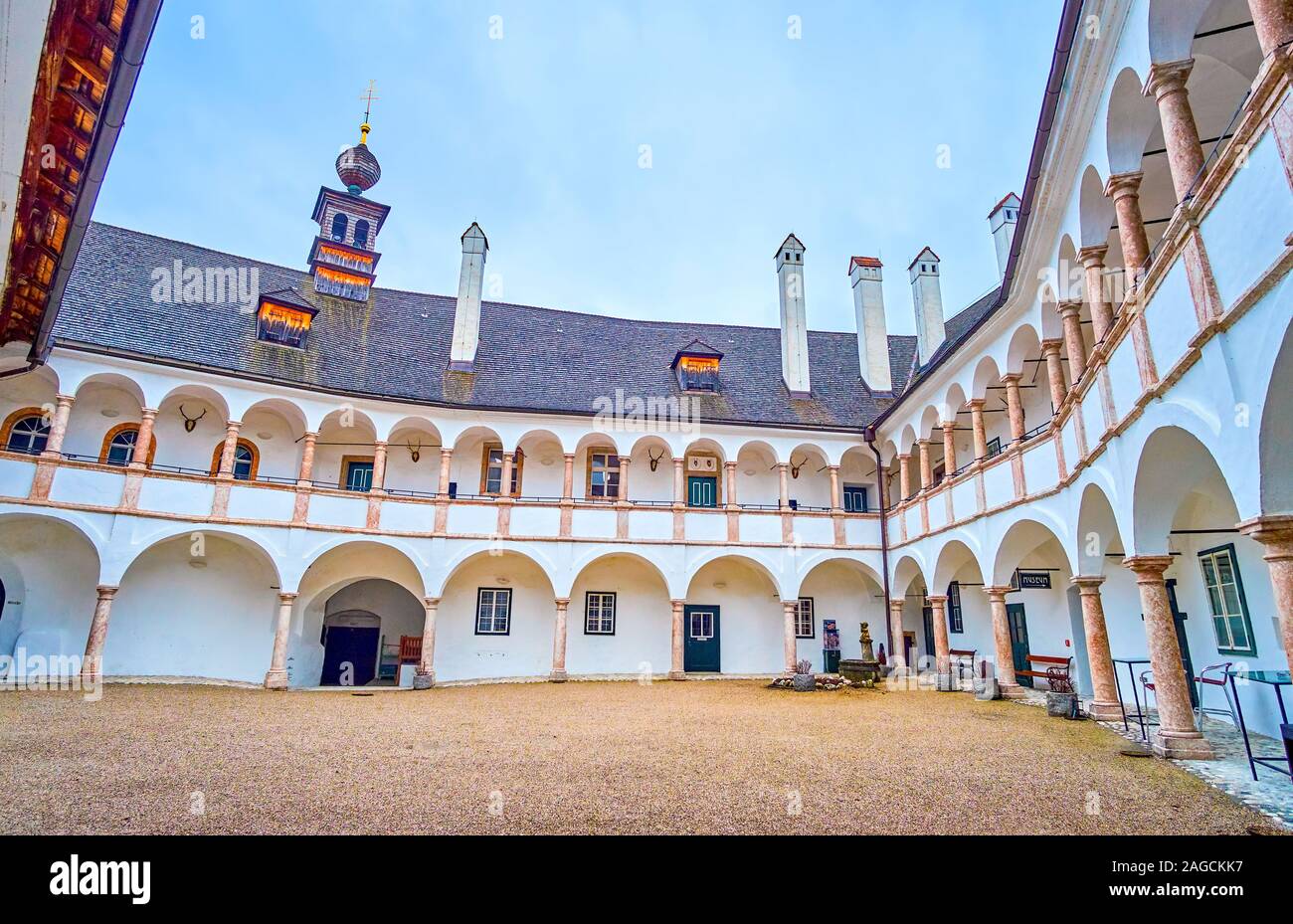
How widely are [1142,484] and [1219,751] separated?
3.39 meters

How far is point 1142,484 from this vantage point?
25.2 feet

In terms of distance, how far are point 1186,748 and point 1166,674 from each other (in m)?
0.81

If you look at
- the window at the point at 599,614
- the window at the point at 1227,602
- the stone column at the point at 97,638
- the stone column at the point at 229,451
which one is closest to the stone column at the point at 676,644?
the window at the point at 599,614

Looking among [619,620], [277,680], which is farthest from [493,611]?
[277,680]

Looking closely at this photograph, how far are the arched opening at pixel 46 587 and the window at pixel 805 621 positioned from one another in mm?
18542

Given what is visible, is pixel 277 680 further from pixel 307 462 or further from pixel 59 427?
pixel 59 427

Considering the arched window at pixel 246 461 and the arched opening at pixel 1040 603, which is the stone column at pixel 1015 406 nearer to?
the arched opening at pixel 1040 603

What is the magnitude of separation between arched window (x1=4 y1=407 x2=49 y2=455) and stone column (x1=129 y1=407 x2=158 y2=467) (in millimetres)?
2022

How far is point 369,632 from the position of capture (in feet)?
64.2

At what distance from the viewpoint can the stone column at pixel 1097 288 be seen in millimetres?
8805

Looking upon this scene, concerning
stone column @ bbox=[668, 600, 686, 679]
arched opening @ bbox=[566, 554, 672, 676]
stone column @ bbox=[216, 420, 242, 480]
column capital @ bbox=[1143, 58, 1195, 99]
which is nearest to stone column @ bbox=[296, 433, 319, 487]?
stone column @ bbox=[216, 420, 242, 480]

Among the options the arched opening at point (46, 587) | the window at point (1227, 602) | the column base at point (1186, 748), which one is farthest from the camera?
the arched opening at point (46, 587)

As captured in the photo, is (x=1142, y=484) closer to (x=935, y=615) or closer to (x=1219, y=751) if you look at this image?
(x=1219, y=751)
